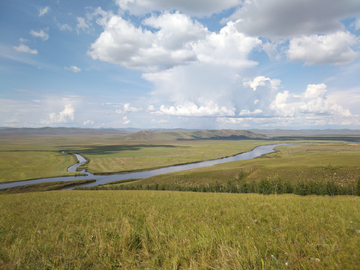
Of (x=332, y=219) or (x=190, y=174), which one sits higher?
(x=332, y=219)

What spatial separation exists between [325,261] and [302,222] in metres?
3.38

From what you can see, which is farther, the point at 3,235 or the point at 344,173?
the point at 344,173

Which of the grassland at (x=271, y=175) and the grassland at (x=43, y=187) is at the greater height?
the grassland at (x=271, y=175)

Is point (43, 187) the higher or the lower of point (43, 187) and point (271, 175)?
the lower

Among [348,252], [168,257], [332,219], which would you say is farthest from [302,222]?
[168,257]

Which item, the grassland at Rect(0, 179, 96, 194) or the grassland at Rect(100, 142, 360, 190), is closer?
the grassland at Rect(100, 142, 360, 190)

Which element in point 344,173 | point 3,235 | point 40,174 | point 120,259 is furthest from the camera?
point 40,174

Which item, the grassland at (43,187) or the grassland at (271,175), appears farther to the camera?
the grassland at (43,187)

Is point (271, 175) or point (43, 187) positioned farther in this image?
point (271, 175)

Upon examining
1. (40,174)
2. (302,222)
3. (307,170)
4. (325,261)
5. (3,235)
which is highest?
(325,261)

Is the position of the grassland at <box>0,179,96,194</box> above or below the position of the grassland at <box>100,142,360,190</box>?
below

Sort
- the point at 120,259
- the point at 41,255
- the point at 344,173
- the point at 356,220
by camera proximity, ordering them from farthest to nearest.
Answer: the point at 344,173 < the point at 356,220 < the point at 41,255 < the point at 120,259

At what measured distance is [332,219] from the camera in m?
5.83

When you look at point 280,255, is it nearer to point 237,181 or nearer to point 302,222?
point 302,222
